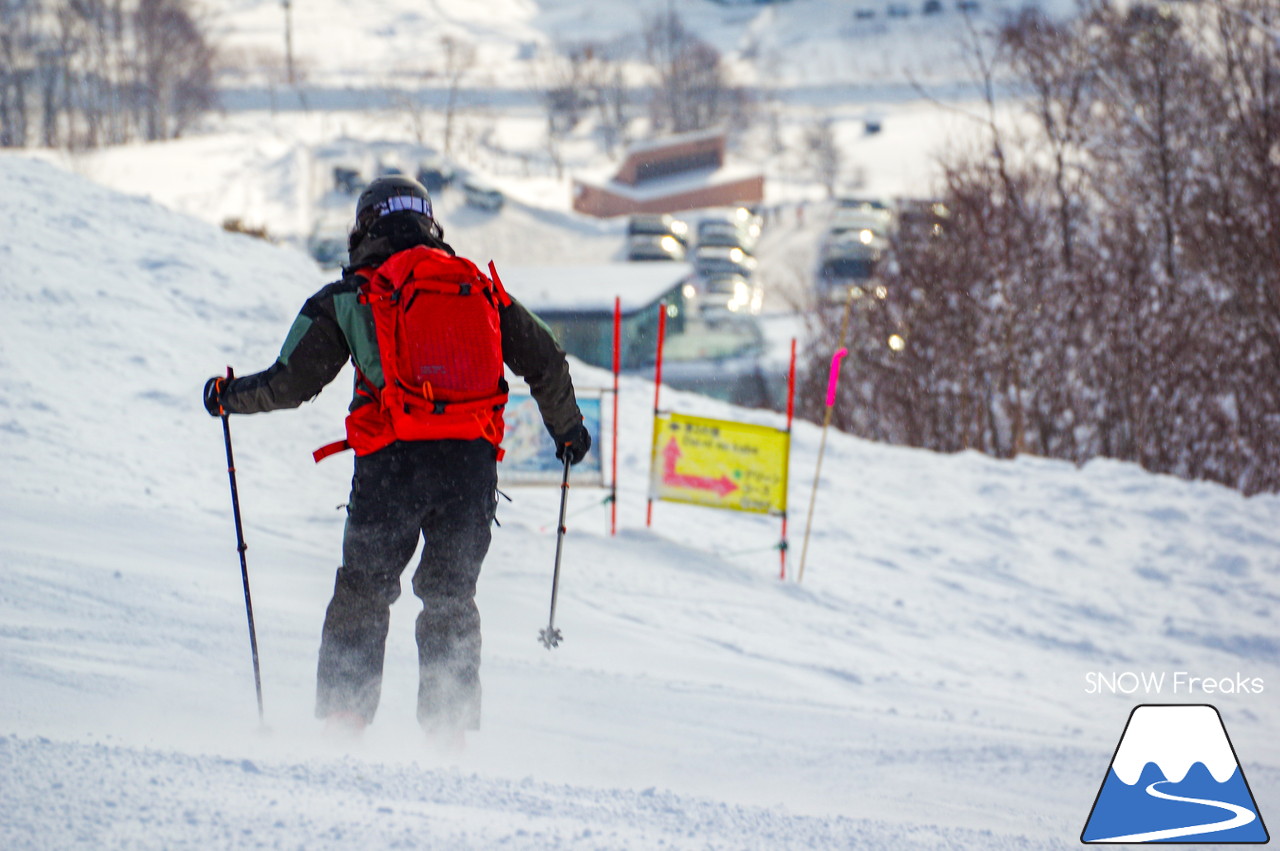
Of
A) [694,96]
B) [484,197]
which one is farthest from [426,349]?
[694,96]

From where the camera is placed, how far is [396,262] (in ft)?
8.70

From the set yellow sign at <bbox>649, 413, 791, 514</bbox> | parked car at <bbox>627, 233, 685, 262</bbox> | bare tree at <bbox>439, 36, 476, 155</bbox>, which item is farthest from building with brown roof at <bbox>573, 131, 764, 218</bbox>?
yellow sign at <bbox>649, 413, 791, 514</bbox>

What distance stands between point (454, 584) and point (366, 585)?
243mm

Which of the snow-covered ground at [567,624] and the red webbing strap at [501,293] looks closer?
the snow-covered ground at [567,624]

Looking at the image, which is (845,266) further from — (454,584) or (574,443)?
(454,584)

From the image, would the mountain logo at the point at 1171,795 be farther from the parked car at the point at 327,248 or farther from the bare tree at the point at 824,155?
the bare tree at the point at 824,155

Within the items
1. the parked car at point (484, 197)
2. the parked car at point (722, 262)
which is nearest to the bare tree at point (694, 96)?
the parked car at point (484, 197)

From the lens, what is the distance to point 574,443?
3.22 metres

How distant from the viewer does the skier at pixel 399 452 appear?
2.68 metres

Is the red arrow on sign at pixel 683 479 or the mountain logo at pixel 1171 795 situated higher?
the red arrow on sign at pixel 683 479

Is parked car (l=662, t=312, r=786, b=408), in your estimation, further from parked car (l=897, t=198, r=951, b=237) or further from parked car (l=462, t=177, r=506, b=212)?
parked car (l=462, t=177, r=506, b=212)

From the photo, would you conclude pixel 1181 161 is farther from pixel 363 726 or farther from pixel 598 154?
pixel 598 154

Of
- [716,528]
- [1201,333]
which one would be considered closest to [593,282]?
[1201,333]

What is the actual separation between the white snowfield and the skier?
0.24 m
